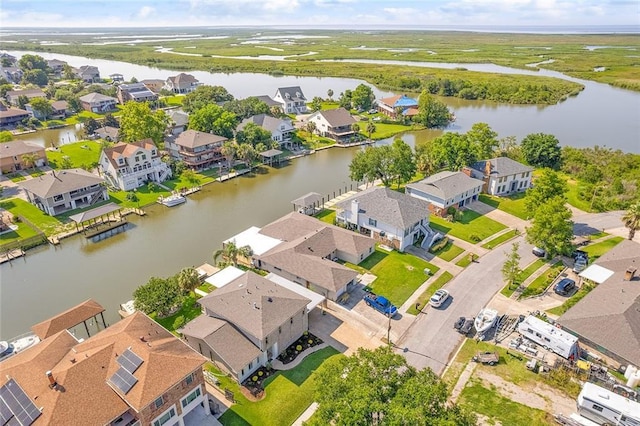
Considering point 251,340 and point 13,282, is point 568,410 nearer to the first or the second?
point 251,340

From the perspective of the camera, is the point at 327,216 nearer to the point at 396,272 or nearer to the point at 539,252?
the point at 396,272

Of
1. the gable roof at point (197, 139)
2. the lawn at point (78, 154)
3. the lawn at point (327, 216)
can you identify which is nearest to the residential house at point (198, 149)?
the gable roof at point (197, 139)

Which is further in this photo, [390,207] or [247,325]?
[390,207]

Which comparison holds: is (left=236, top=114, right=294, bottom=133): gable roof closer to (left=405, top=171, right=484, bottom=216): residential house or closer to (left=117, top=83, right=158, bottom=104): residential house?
(left=405, top=171, right=484, bottom=216): residential house

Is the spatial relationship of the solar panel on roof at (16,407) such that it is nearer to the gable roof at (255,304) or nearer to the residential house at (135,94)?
the gable roof at (255,304)

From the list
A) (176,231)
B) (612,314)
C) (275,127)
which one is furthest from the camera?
(275,127)

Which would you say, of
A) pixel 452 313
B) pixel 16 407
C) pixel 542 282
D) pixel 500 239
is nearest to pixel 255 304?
pixel 16 407
